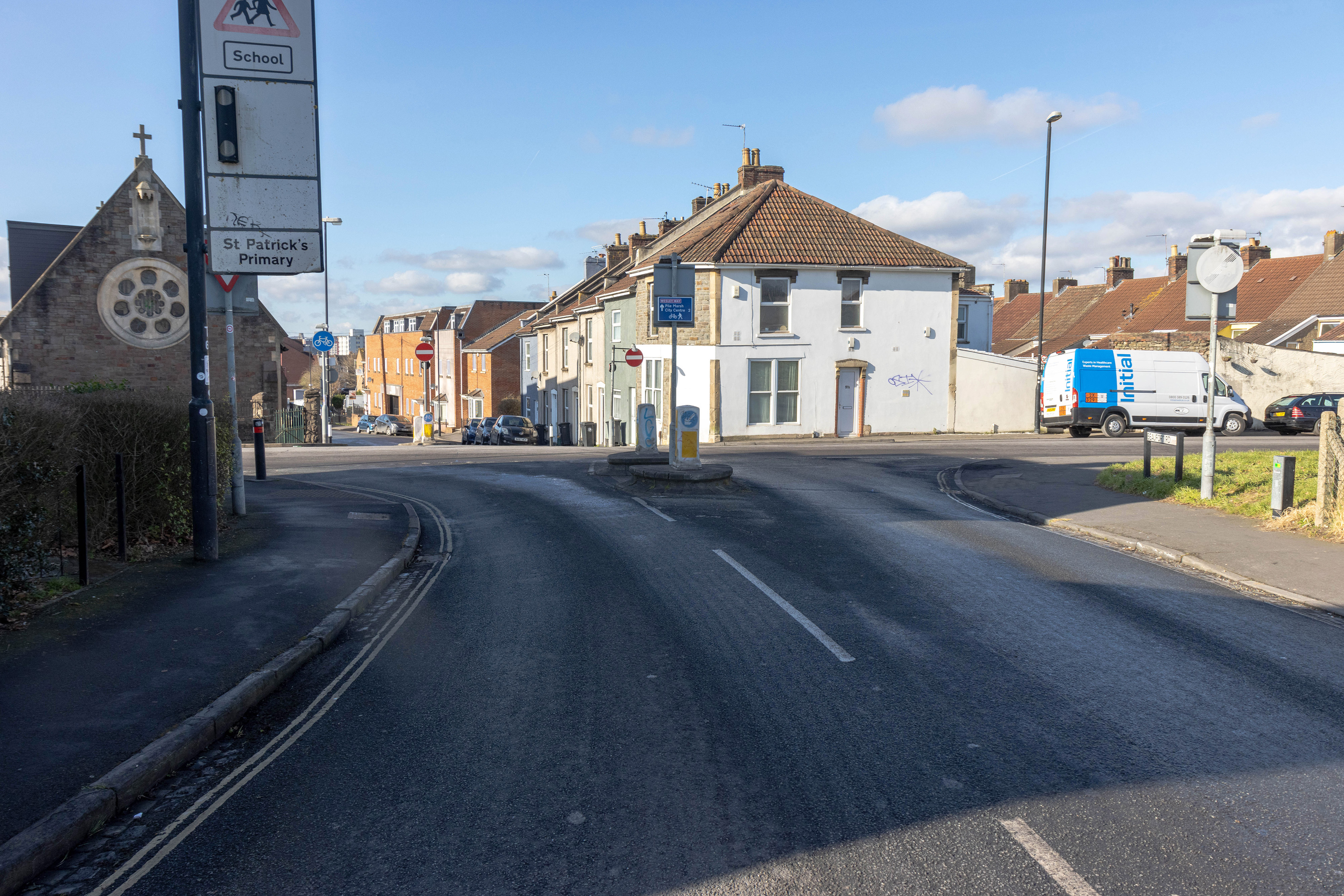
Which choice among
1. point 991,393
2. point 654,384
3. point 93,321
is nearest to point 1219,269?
point 991,393

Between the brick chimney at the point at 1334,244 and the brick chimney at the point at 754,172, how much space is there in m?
29.3

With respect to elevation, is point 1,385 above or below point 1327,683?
above

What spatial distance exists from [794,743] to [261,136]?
8.67m

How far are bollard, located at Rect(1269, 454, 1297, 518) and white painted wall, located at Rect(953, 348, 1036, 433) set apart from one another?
21.2 meters

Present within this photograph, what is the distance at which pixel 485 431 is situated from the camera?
45500 mm

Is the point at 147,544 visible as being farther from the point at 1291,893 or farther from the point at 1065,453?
the point at 1065,453

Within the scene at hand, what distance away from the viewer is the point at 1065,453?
78.0ft

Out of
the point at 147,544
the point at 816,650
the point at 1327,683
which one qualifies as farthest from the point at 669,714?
the point at 147,544

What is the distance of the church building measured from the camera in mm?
33062

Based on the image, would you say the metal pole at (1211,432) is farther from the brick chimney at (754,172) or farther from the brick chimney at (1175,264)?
the brick chimney at (1175,264)

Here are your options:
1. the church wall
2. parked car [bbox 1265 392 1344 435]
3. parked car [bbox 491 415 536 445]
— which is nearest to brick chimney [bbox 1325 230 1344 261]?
parked car [bbox 1265 392 1344 435]

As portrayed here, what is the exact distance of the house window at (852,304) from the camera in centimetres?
3181

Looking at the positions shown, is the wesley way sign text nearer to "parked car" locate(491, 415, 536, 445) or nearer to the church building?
the church building

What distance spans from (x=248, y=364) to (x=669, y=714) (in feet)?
121
